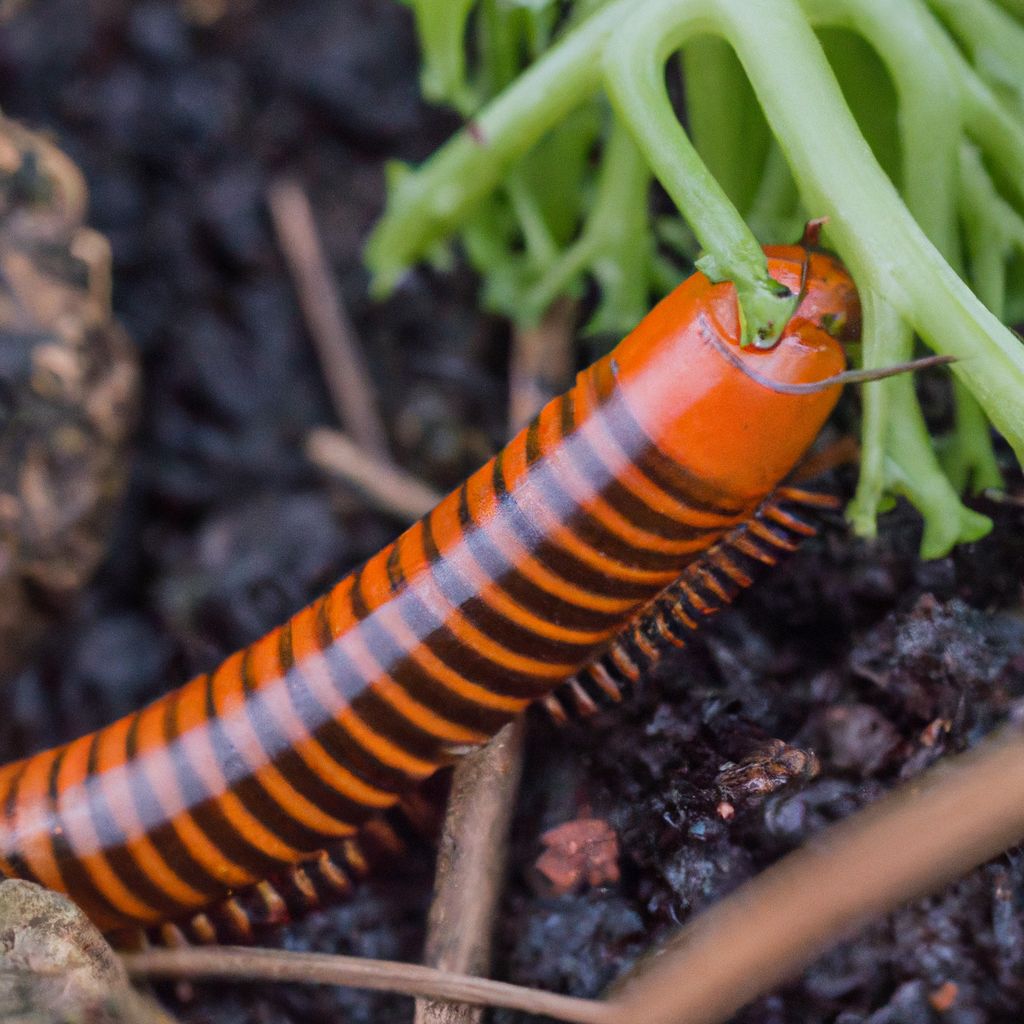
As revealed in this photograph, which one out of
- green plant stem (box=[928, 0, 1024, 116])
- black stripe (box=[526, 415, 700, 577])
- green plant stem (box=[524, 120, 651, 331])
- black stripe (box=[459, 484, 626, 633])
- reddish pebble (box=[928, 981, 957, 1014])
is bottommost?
reddish pebble (box=[928, 981, 957, 1014])

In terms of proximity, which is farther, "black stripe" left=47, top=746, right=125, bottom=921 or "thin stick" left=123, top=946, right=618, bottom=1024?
"black stripe" left=47, top=746, right=125, bottom=921

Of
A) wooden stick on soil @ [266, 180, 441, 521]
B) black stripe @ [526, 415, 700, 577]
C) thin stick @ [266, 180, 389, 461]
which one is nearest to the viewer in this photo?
black stripe @ [526, 415, 700, 577]

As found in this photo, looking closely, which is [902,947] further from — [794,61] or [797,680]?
[794,61]

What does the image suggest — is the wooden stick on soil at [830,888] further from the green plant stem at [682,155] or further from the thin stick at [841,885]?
the green plant stem at [682,155]

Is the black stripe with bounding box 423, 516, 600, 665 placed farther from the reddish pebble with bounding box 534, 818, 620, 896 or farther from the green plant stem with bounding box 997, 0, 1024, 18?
the green plant stem with bounding box 997, 0, 1024, 18

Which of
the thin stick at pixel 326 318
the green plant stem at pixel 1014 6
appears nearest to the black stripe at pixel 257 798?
the thin stick at pixel 326 318

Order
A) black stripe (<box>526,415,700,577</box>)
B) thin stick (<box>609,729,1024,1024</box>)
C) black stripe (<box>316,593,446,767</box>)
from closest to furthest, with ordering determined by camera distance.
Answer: thin stick (<box>609,729,1024,1024</box>) → black stripe (<box>526,415,700,577</box>) → black stripe (<box>316,593,446,767</box>)

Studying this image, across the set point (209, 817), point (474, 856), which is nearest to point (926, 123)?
point (474, 856)

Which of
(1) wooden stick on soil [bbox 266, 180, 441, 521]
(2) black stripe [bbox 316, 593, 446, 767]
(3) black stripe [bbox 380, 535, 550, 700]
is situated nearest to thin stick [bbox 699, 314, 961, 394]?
(3) black stripe [bbox 380, 535, 550, 700]

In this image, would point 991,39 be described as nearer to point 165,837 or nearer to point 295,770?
point 295,770
